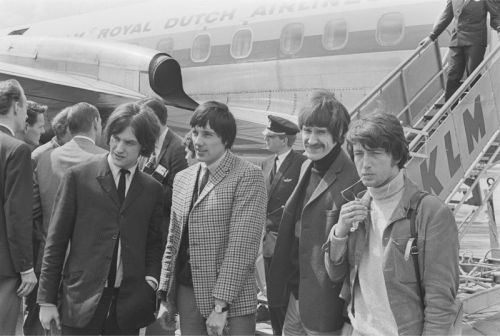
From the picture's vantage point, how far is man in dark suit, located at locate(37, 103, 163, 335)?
3.00 m

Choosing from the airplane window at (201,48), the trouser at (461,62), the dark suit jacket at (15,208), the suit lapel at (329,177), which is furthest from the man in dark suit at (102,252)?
the airplane window at (201,48)

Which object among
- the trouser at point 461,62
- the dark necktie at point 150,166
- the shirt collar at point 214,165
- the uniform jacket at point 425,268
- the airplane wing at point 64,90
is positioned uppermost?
the airplane wing at point 64,90

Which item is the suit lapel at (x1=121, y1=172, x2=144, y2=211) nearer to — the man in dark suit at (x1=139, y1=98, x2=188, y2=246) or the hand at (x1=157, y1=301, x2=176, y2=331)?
the hand at (x1=157, y1=301, x2=176, y2=331)

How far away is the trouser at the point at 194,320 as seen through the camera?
9.96 ft

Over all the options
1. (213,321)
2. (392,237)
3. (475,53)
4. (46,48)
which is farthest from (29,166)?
(46,48)

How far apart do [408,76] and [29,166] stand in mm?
3957

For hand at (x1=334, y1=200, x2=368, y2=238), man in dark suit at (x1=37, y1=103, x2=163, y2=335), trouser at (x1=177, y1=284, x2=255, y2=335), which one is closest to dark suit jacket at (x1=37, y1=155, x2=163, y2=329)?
man in dark suit at (x1=37, y1=103, x2=163, y2=335)

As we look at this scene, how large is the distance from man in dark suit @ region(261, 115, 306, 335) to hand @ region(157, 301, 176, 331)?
1142mm

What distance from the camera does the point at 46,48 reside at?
39.7 ft

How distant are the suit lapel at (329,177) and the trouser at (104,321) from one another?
3.50 ft

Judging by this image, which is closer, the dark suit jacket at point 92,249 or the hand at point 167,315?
the dark suit jacket at point 92,249

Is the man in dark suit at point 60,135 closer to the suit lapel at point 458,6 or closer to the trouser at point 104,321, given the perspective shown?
the trouser at point 104,321

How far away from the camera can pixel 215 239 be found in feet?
10.0

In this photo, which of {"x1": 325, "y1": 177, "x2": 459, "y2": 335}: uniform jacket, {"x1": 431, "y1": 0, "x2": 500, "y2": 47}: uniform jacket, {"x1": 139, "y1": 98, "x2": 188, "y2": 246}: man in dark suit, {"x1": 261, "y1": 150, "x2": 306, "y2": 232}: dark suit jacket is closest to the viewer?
{"x1": 325, "y1": 177, "x2": 459, "y2": 335}: uniform jacket
